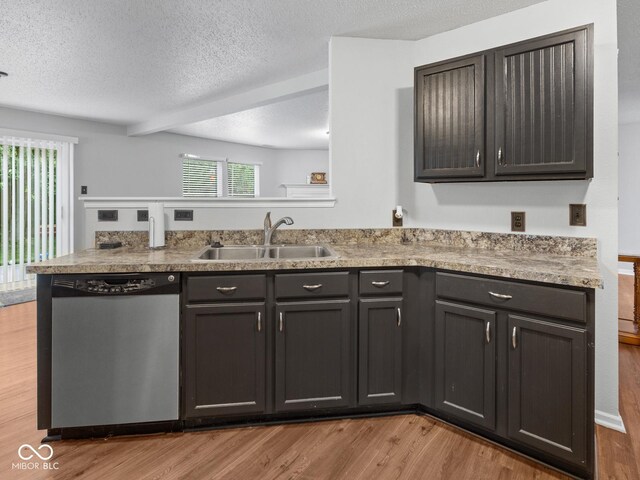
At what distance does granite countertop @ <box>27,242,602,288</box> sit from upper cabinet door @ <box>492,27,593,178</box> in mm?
473

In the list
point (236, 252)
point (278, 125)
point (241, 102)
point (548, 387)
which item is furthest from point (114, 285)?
point (278, 125)

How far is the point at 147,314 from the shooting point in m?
1.96

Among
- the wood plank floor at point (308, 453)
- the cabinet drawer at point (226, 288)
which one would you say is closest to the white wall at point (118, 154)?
the wood plank floor at point (308, 453)

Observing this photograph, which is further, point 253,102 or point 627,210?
point 627,210

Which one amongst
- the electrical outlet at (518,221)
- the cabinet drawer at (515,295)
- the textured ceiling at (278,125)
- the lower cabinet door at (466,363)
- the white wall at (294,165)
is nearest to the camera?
the cabinet drawer at (515,295)

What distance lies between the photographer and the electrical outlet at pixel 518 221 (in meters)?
2.44

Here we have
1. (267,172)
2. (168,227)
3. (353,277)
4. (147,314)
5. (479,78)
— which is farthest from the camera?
(267,172)

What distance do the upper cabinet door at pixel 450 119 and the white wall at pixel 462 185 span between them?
1.17 feet

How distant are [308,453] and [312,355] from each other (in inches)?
17.7

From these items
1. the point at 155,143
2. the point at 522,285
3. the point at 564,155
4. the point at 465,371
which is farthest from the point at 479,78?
the point at 155,143

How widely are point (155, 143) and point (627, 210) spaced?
303 inches

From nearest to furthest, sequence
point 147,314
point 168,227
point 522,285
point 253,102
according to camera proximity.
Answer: point 522,285 < point 147,314 < point 168,227 < point 253,102

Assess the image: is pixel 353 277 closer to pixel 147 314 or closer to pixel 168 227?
pixel 147 314

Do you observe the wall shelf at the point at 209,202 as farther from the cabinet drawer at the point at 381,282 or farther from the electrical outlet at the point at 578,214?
the electrical outlet at the point at 578,214
